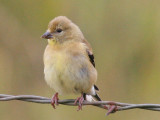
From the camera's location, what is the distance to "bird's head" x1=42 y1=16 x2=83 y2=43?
571 centimetres

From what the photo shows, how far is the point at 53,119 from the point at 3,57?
1.30m

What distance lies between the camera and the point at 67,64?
534cm

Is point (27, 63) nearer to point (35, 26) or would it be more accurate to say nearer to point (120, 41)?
point (35, 26)

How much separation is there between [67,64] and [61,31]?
2.11 feet

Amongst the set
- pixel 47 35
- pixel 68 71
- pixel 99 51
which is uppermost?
pixel 99 51

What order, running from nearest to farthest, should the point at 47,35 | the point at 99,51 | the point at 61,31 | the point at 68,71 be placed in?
the point at 68,71
the point at 47,35
the point at 61,31
the point at 99,51

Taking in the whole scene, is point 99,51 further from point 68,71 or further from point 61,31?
point 68,71

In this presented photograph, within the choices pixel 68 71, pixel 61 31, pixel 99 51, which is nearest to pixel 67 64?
pixel 68 71

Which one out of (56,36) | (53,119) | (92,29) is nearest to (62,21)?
(56,36)

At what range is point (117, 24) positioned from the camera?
7461mm

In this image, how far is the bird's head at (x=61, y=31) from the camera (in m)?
5.71

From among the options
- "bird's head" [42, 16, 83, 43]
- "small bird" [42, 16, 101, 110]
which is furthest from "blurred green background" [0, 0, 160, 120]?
"small bird" [42, 16, 101, 110]

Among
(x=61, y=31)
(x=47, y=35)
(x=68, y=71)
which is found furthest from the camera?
(x=61, y=31)

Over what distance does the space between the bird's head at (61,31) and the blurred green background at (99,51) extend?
134 cm
